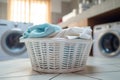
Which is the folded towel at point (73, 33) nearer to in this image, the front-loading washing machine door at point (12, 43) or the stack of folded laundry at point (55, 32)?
the stack of folded laundry at point (55, 32)

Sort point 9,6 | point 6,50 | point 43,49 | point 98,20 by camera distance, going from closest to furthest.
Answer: point 43,49 < point 6,50 < point 98,20 < point 9,6

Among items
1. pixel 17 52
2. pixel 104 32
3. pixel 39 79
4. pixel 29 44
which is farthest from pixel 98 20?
pixel 39 79

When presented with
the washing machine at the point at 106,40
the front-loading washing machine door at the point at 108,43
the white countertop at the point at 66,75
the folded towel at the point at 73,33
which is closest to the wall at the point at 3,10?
the washing machine at the point at 106,40

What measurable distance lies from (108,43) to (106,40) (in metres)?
0.05

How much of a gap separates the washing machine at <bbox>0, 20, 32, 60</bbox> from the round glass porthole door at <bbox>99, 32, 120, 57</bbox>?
3.59 feet

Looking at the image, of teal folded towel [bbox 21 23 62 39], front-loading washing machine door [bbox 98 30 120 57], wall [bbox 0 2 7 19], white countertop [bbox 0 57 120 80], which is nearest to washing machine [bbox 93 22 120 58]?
front-loading washing machine door [bbox 98 30 120 57]

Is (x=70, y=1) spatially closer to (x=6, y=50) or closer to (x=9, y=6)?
(x=9, y=6)

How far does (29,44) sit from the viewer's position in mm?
979

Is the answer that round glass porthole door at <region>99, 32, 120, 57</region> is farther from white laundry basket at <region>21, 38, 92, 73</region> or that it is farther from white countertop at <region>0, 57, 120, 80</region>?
white laundry basket at <region>21, 38, 92, 73</region>

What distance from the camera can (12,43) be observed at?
7.40 feet

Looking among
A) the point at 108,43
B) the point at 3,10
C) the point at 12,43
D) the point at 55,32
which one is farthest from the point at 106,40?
the point at 3,10

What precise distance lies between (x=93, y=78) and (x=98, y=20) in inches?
67.6

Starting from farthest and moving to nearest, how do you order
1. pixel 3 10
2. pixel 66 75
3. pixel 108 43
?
pixel 3 10, pixel 108 43, pixel 66 75

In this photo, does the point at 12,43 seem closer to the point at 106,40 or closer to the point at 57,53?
the point at 106,40
